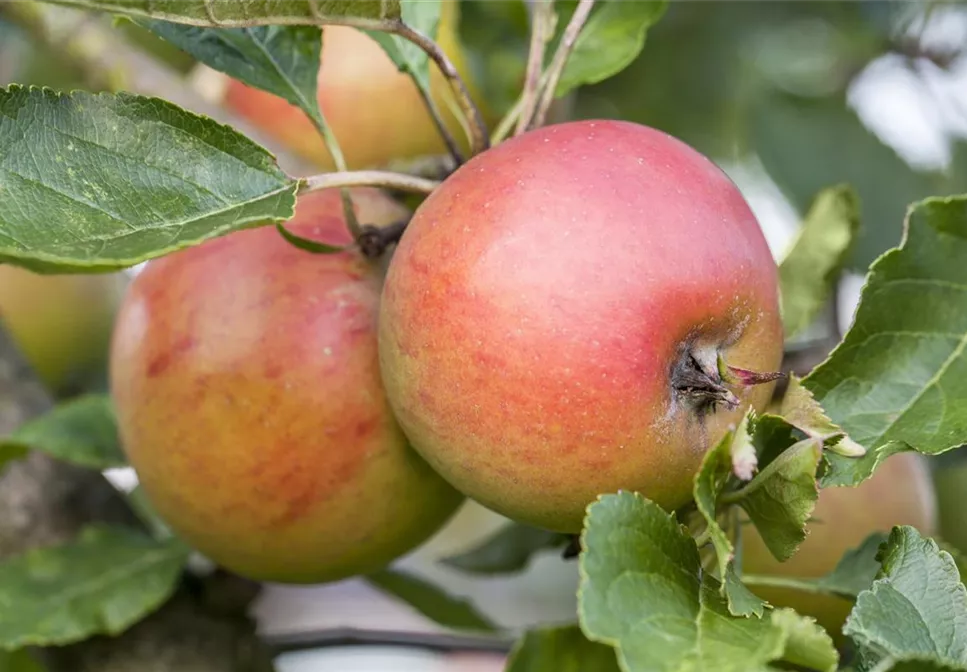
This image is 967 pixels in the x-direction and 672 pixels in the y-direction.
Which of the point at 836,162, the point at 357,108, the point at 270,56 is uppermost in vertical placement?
the point at 270,56

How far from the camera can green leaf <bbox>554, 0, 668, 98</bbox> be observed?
74 centimetres

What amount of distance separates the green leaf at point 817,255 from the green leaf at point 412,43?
39cm

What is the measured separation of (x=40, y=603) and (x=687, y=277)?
0.62 metres

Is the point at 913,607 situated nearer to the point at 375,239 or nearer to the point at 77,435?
the point at 375,239

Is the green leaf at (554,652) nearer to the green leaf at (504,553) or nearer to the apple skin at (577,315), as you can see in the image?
the green leaf at (504,553)

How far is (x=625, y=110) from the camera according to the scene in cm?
162

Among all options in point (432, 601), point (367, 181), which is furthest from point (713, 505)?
point (432, 601)

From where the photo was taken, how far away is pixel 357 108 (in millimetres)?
1188

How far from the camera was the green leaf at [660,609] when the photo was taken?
469 millimetres

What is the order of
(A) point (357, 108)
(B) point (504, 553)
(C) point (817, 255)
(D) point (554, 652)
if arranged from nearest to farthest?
(D) point (554, 652) < (C) point (817, 255) < (B) point (504, 553) < (A) point (357, 108)

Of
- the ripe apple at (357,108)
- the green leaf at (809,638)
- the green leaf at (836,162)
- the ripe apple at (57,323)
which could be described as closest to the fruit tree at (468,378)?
the green leaf at (809,638)

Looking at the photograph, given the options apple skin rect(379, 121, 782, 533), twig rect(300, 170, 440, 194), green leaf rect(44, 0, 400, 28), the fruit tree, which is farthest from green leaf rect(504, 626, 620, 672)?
green leaf rect(44, 0, 400, 28)

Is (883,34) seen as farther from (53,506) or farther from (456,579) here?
(53,506)

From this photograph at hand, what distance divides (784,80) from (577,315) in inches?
52.1
